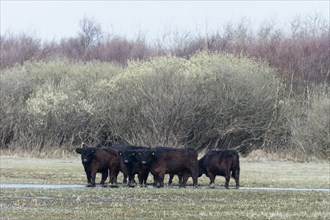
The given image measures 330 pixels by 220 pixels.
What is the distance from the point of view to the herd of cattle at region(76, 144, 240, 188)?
3044 centimetres

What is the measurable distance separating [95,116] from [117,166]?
31392 millimetres

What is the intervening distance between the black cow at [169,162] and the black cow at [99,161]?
111 cm

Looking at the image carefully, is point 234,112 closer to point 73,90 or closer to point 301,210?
point 73,90

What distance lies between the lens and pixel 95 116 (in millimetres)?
62625

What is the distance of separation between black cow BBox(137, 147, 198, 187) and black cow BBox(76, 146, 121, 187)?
1.11 meters

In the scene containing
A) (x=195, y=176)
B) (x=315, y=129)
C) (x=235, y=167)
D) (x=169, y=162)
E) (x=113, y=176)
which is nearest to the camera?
(x=169, y=162)

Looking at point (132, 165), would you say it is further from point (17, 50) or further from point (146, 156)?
point (17, 50)

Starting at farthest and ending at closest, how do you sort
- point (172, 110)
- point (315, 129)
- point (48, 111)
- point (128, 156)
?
1. point (48, 111)
2. point (172, 110)
3. point (315, 129)
4. point (128, 156)

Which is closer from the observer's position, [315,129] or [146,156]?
[146,156]

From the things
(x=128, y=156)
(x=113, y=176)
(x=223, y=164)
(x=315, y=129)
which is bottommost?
(x=113, y=176)

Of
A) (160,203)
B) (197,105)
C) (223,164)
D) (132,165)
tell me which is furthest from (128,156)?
(197,105)

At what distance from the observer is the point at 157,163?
30438 mm

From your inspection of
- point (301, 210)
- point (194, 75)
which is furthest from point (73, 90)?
point (301, 210)

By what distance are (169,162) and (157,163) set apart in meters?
0.42
